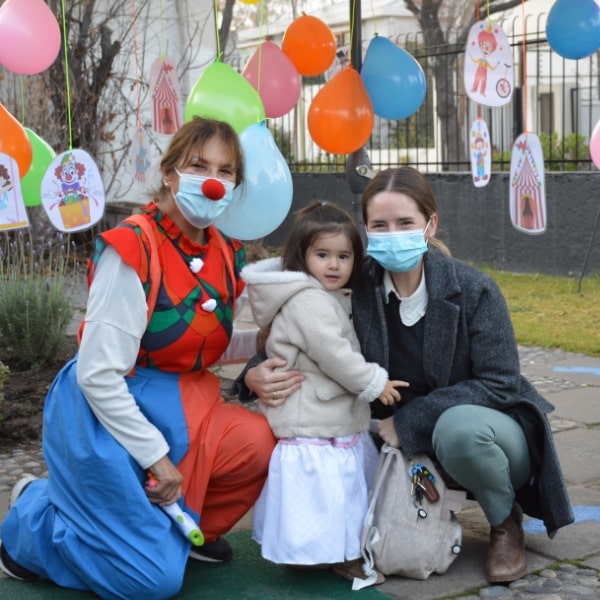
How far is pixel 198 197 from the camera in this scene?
3.08m

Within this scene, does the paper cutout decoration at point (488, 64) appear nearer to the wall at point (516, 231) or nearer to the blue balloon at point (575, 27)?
the blue balloon at point (575, 27)

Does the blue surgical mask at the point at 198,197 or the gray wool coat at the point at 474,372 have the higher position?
the blue surgical mask at the point at 198,197

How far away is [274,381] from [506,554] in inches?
35.4

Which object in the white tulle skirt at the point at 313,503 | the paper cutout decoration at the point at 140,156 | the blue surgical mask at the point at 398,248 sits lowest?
the white tulle skirt at the point at 313,503

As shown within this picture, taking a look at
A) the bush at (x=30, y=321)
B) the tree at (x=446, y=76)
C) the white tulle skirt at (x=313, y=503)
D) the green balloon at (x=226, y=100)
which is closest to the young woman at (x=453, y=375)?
the white tulle skirt at (x=313, y=503)

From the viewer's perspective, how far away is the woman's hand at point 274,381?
10.2ft

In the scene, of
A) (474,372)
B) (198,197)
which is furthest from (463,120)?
(198,197)

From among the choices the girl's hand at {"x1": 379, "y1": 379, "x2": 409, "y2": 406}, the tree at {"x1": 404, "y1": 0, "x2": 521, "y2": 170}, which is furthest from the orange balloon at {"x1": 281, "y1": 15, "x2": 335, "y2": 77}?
the tree at {"x1": 404, "y1": 0, "x2": 521, "y2": 170}

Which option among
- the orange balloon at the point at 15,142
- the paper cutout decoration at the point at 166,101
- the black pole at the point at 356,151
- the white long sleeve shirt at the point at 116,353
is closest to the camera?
the white long sleeve shirt at the point at 116,353

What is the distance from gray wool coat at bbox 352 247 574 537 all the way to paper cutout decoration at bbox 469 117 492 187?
6.29ft

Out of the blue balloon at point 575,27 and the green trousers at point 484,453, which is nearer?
the green trousers at point 484,453

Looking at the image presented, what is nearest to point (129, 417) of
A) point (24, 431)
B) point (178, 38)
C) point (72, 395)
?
point (72, 395)

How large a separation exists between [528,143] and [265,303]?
1920 mm

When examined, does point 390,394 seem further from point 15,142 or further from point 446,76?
point 446,76
